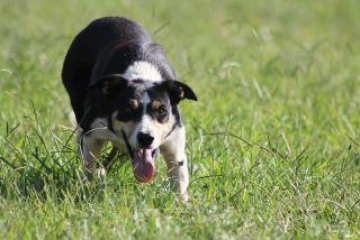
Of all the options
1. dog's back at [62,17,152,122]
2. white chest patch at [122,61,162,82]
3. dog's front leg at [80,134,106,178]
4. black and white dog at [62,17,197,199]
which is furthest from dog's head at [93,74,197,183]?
dog's back at [62,17,152,122]

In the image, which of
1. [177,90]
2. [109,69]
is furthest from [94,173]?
[109,69]

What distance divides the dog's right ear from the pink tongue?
47 centimetres

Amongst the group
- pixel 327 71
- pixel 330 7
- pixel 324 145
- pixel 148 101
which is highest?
pixel 148 101

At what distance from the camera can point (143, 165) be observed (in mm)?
6527

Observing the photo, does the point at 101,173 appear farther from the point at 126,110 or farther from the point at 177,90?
the point at 177,90

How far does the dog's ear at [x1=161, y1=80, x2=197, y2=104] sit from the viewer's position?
6785mm

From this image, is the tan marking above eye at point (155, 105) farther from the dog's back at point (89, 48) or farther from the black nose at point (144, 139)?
the dog's back at point (89, 48)

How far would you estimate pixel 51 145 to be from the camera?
24.7 ft

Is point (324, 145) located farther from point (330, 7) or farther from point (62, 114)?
point (330, 7)

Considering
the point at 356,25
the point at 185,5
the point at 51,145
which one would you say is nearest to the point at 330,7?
the point at 356,25

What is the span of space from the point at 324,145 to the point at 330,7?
11539mm

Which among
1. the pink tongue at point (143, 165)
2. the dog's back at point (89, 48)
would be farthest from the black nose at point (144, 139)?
the dog's back at point (89, 48)

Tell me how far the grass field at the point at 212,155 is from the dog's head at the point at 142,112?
21cm

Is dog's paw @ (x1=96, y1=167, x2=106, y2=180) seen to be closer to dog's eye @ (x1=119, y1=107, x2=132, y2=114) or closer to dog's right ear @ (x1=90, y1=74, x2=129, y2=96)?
dog's eye @ (x1=119, y1=107, x2=132, y2=114)
